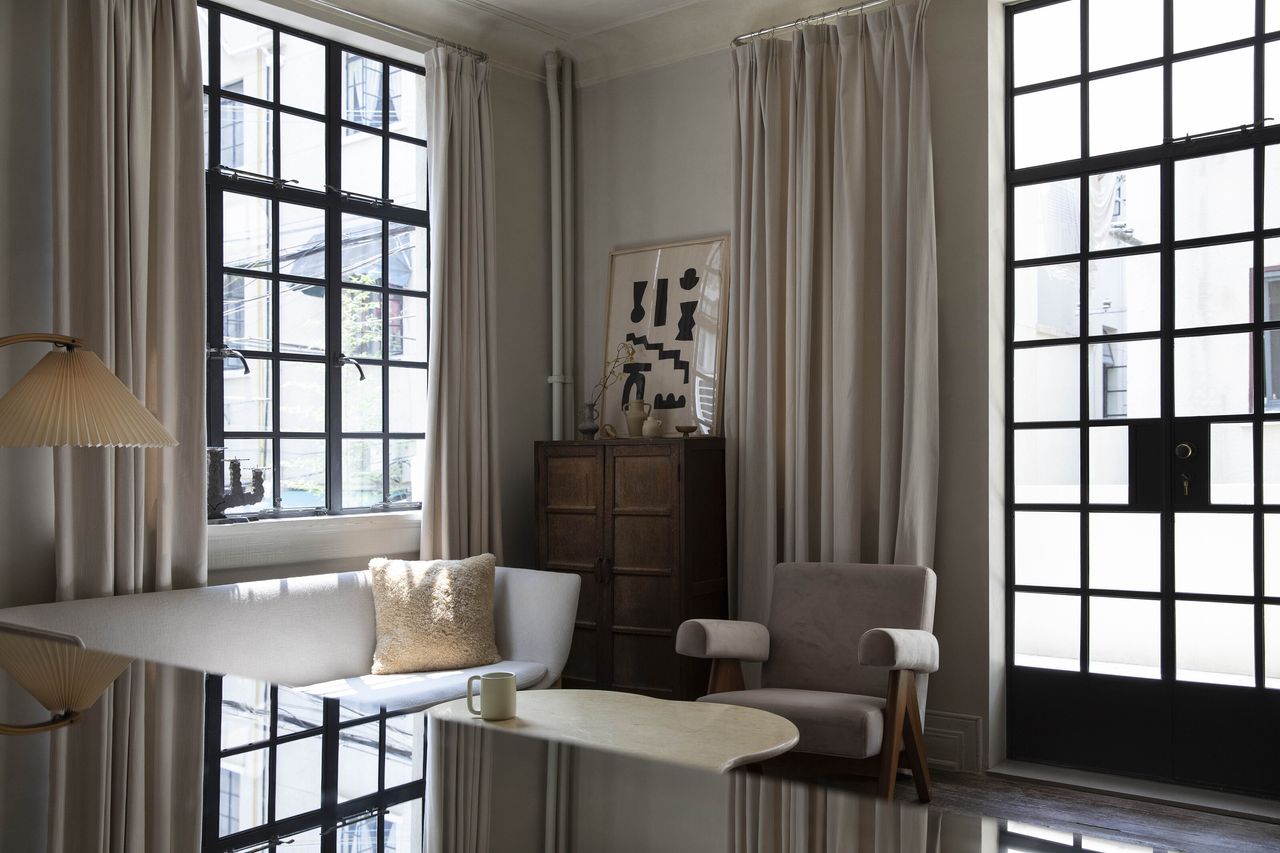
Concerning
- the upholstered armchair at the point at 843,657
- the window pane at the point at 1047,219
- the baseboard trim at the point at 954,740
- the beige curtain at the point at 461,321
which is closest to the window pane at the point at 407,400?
the beige curtain at the point at 461,321

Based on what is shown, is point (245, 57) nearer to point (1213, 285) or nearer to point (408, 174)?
point (408, 174)

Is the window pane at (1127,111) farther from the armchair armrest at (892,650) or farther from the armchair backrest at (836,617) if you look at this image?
the armchair armrest at (892,650)

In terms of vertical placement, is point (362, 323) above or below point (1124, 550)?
above

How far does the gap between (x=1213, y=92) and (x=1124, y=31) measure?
0.46 metres

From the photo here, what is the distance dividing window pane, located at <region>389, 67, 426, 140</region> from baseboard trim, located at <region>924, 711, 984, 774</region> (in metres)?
3.74

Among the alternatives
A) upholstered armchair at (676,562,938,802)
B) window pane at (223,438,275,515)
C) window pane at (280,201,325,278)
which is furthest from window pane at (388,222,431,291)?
upholstered armchair at (676,562,938,802)

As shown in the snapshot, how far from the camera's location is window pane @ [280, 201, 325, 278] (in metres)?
4.62

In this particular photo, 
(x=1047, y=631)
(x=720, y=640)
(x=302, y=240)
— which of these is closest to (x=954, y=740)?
(x=1047, y=631)

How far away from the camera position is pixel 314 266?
186 inches

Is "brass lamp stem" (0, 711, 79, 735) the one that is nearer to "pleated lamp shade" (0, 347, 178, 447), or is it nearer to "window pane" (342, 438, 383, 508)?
"pleated lamp shade" (0, 347, 178, 447)

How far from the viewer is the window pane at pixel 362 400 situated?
15.8 ft

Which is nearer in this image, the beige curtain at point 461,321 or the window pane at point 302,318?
the window pane at point 302,318

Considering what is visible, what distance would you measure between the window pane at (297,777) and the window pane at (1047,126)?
436cm

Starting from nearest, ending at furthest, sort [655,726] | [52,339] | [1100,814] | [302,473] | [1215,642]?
[655,726] → [52,339] → [1100,814] → [1215,642] → [302,473]
